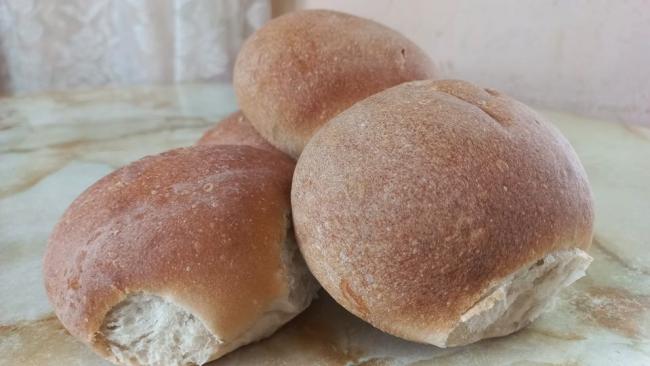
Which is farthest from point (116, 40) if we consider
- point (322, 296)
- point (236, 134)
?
point (322, 296)

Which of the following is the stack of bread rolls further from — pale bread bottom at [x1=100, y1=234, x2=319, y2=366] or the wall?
the wall

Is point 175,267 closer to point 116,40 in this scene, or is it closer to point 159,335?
point 159,335

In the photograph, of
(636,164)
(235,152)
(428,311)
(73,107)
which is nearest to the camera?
(428,311)

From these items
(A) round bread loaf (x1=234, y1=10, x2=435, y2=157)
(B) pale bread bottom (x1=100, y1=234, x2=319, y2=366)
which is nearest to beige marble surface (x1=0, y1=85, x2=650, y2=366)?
(B) pale bread bottom (x1=100, y1=234, x2=319, y2=366)

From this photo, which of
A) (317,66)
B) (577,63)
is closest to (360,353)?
(317,66)

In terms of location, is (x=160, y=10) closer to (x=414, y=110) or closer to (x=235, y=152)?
(x=235, y=152)

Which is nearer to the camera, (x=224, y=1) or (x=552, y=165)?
(x=552, y=165)

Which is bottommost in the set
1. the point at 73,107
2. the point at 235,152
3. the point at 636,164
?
the point at 73,107
